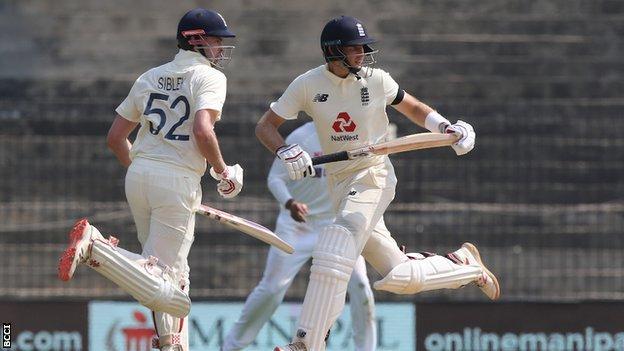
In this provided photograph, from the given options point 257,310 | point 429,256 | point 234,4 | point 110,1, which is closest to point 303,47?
point 234,4

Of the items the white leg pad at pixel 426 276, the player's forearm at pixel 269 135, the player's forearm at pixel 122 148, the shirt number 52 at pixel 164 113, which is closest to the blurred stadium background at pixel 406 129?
the white leg pad at pixel 426 276

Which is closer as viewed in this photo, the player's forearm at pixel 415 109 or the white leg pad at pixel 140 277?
the white leg pad at pixel 140 277

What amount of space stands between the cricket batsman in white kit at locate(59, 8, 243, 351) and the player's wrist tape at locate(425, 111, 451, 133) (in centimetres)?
87

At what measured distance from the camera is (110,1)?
34.3 ft

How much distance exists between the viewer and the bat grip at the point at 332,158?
5.82 m

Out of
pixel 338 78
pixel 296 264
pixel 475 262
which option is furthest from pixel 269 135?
pixel 296 264

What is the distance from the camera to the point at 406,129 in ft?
31.1

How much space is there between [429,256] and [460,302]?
2.21m

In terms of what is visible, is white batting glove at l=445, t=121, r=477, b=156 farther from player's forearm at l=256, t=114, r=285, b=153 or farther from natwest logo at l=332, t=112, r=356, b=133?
player's forearm at l=256, t=114, r=285, b=153

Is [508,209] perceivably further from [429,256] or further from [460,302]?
[429,256]

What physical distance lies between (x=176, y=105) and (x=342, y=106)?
69 cm

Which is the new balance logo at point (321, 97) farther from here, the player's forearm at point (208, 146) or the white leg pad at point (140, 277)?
the white leg pad at point (140, 277)

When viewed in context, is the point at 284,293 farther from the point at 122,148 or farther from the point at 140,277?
the point at 140,277

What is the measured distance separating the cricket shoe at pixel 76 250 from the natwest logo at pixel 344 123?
3.60ft
